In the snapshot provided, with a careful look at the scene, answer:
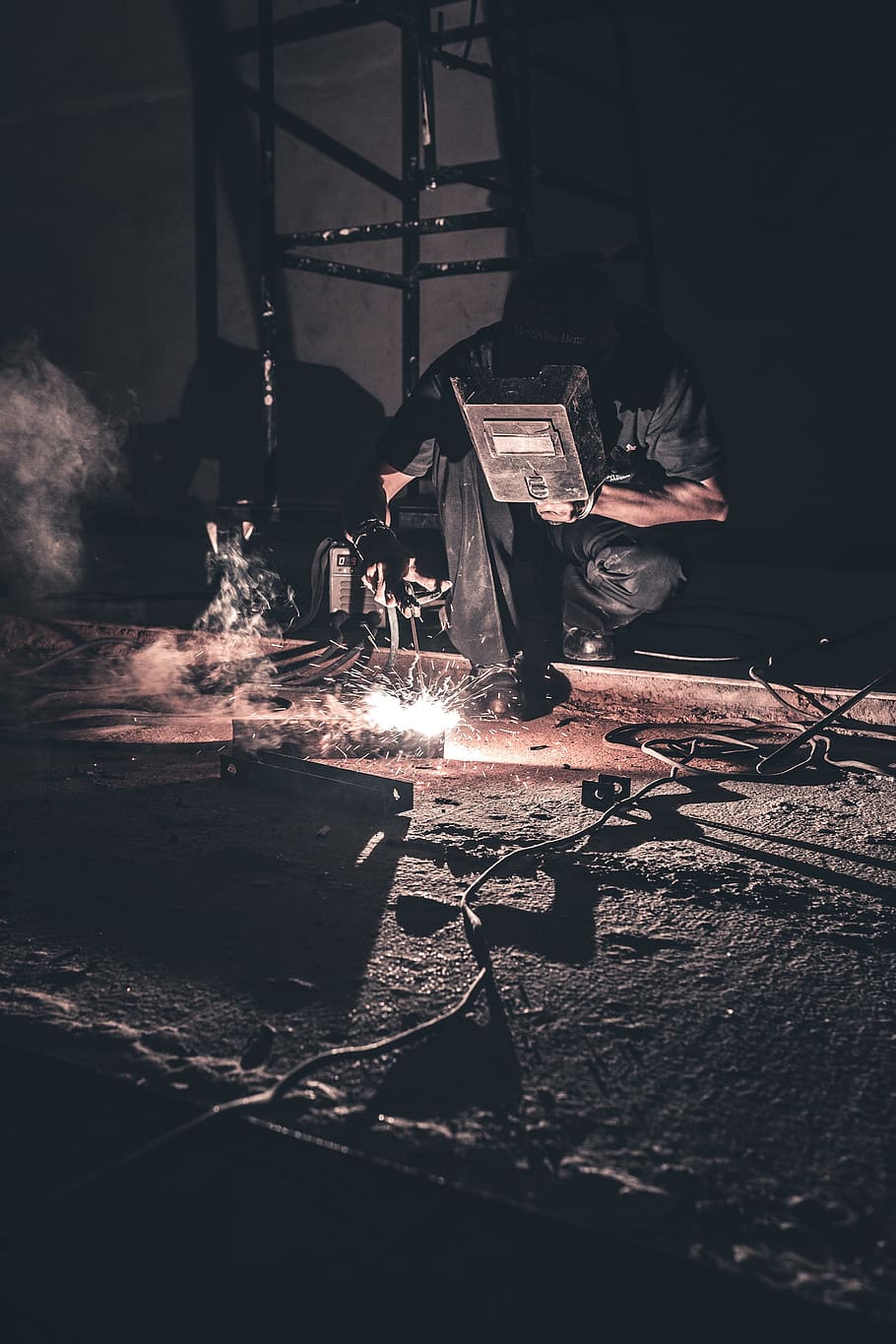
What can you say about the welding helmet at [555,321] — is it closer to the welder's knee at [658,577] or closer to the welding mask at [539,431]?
the welding mask at [539,431]

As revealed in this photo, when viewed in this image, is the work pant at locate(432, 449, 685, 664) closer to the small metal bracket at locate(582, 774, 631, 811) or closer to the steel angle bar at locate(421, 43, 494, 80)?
the small metal bracket at locate(582, 774, 631, 811)

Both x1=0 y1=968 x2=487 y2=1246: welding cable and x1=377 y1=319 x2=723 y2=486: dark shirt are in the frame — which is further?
x1=377 y1=319 x2=723 y2=486: dark shirt

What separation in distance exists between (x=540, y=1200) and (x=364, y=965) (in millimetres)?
535

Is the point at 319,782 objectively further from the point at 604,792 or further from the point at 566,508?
the point at 566,508

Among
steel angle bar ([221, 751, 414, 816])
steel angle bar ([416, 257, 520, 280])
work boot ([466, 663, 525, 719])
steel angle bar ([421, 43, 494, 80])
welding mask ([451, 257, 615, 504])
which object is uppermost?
steel angle bar ([421, 43, 494, 80])

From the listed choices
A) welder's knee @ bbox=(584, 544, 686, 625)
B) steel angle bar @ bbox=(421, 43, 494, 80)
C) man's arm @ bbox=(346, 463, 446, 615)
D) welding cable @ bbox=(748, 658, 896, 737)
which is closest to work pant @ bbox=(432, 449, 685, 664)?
welder's knee @ bbox=(584, 544, 686, 625)

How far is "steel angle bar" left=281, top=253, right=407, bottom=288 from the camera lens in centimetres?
425

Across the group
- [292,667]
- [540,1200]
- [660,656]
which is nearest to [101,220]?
[292,667]

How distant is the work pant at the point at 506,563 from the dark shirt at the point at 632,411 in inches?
5.2

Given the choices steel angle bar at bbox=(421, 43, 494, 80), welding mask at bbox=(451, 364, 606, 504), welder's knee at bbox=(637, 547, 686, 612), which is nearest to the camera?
welding mask at bbox=(451, 364, 606, 504)

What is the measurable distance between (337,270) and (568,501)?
2.26 metres

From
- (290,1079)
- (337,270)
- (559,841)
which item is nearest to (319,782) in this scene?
(559,841)

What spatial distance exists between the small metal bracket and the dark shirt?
1.06 meters

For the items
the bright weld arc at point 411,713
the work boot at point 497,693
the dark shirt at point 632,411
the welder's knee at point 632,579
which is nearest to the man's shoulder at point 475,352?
the dark shirt at point 632,411
